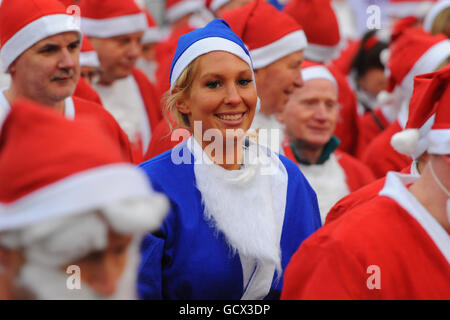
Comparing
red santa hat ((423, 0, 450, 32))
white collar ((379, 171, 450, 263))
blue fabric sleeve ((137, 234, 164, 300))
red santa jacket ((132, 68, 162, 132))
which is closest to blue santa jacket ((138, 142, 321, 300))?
blue fabric sleeve ((137, 234, 164, 300))

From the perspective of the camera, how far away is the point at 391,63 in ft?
18.8

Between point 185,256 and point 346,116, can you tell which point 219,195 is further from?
point 346,116

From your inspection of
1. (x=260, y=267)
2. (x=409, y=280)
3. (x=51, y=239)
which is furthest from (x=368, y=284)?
(x=51, y=239)

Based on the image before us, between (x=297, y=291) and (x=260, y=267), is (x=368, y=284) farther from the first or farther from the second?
(x=260, y=267)

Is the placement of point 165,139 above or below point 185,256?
above

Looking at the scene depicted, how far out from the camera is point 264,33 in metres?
4.59

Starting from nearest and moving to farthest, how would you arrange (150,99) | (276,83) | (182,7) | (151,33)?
1. (276,83)
2. (150,99)
3. (151,33)
4. (182,7)

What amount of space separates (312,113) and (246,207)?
1823 mm

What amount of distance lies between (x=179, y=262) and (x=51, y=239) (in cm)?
117

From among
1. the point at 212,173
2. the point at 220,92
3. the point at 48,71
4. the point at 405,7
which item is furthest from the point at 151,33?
the point at 212,173

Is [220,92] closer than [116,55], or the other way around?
[220,92]

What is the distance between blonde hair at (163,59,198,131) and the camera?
326 centimetres

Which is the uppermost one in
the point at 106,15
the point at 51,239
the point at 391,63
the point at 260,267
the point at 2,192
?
the point at 106,15

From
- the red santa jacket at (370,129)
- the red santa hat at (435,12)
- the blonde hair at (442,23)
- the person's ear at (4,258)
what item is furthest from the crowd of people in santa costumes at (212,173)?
the red santa hat at (435,12)
